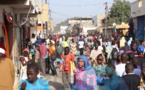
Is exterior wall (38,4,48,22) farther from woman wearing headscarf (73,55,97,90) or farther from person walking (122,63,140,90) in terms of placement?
woman wearing headscarf (73,55,97,90)

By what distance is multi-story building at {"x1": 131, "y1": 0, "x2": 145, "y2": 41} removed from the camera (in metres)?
21.2

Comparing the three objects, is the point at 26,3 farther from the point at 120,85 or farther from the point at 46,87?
the point at 46,87

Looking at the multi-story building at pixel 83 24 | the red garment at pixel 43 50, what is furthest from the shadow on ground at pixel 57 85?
the multi-story building at pixel 83 24

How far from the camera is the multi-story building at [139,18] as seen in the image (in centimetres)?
2121

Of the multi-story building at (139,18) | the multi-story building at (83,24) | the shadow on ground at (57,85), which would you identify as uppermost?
the multi-story building at (139,18)

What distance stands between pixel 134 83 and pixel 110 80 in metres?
0.42

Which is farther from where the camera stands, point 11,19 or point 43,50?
point 43,50

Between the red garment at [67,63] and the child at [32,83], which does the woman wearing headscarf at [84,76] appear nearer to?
the child at [32,83]

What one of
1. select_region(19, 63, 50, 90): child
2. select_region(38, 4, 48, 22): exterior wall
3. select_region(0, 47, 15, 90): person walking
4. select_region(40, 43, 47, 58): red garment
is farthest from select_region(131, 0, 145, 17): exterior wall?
select_region(38, 4, 48, 22): exterior wall

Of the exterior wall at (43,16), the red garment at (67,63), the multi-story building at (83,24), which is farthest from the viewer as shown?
the multi-story building at (83,24)

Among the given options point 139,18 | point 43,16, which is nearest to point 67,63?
point 139,18

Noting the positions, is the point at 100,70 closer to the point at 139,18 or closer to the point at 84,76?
the point at 84,76

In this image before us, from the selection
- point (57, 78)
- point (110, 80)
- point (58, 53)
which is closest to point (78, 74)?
point (110, 80)

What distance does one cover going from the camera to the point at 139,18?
2230cm
